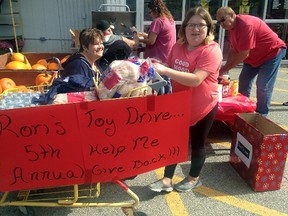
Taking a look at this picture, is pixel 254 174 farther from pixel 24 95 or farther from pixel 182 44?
pixel 24 95

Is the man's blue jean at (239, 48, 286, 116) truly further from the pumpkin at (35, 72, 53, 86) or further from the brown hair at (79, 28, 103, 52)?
the pumpkin at (35, 72, 53, 86)

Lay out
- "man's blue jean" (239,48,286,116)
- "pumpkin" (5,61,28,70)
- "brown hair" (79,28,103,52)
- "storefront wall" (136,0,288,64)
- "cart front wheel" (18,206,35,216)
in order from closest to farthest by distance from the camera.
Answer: "cart front wheel" (18,206,35,216) → "brown hair" (79,28,103,52) → "man's blue jean" (239,48,286,116) → "pumpkin" (5,61,28,70) → "storefront wall" (136,0,288,64)

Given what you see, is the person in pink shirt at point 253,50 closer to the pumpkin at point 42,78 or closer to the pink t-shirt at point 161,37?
the pink t-shirt at point 161,37

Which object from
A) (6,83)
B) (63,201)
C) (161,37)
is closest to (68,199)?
(63,201)

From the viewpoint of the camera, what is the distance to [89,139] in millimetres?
2002

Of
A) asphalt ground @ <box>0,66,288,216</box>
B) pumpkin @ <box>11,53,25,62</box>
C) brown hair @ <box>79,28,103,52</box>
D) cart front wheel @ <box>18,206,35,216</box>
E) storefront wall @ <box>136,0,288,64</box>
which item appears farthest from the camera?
storefront wall @ <box>136,0,288,64</box>

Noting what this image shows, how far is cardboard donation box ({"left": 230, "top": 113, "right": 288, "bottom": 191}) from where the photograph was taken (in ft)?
8.66

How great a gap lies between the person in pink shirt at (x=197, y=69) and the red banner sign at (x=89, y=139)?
0.72 feet

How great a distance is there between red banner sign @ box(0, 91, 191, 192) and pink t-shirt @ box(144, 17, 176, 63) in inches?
95.0

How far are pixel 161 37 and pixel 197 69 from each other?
2.35 metres

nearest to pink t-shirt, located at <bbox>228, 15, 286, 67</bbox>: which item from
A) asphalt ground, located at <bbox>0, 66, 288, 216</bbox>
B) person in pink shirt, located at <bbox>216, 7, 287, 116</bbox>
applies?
person in pink shirt, located at <bbox>216, 7, 287, 116</bbox>

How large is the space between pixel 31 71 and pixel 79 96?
2.25 metres

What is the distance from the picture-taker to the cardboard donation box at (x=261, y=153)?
104 inches

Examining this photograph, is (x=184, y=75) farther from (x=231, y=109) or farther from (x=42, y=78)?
(x=42, y=78)
